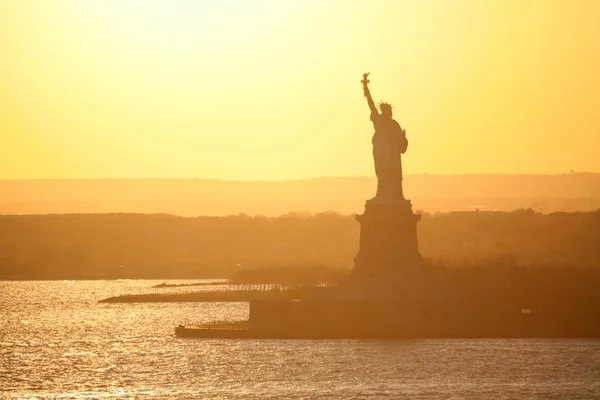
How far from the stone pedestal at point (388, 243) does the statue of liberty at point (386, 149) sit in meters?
0.49

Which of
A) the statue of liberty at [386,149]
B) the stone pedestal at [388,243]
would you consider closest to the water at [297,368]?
the stone pedestal at [388,243]

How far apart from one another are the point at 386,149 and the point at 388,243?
3.38 m

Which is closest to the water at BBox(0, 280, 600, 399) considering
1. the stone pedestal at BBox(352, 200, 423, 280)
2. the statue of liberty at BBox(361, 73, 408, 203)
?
the stone pedestal at BBox(352, 200, 423, 280)

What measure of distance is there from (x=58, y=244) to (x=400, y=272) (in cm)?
14215

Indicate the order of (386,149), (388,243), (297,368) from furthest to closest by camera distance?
(386,149), (388,243), (297,368)

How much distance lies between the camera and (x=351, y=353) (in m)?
54.0

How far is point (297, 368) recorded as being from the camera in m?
51.2

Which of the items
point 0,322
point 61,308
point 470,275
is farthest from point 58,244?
point 470,275

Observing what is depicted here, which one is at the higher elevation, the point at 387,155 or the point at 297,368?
the point at 387,155

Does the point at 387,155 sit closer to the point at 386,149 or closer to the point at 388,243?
the point at 386,149

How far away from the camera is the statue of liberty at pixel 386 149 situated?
59.5 metres

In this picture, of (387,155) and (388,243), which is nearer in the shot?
(388,243)

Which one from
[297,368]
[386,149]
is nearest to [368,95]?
[386,149]

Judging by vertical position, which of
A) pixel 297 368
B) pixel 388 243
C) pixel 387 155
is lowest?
pixel 297 368
